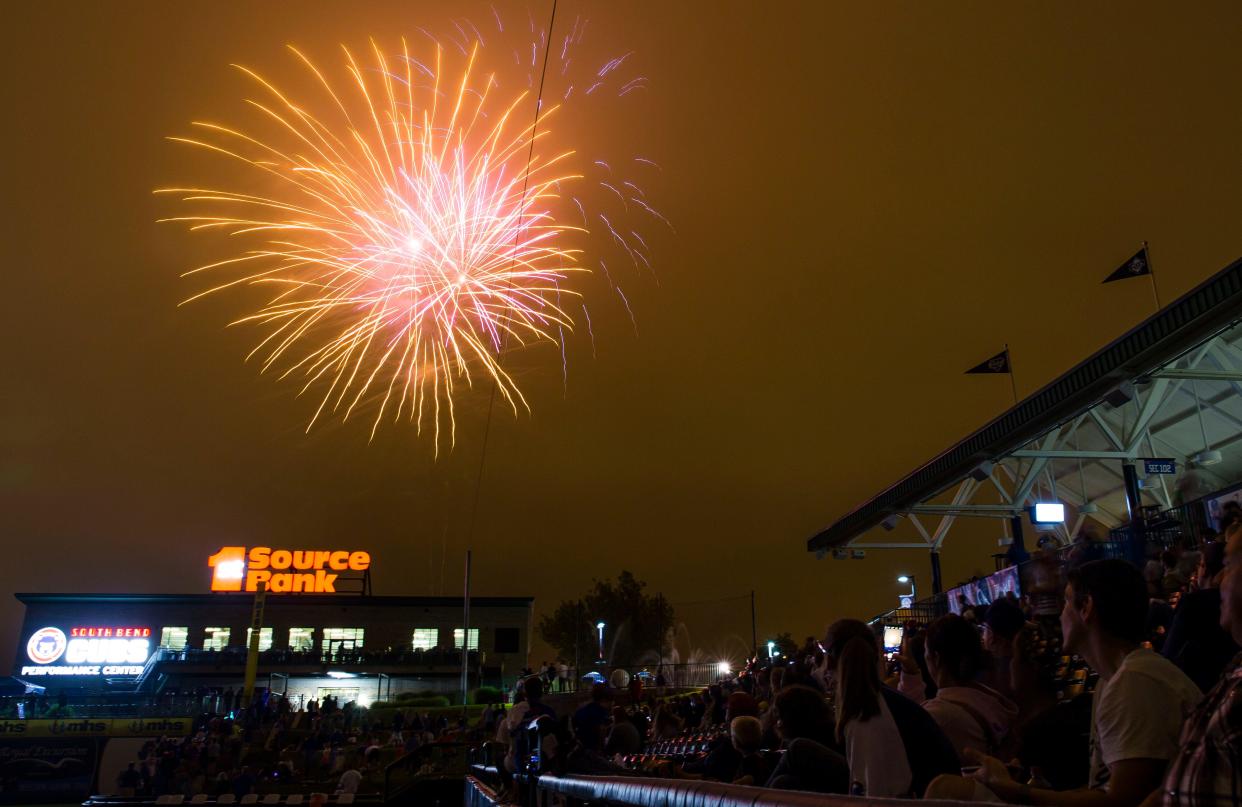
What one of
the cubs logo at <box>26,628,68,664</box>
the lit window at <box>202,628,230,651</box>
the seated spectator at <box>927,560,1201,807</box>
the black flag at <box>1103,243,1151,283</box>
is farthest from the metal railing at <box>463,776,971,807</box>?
the cubs logo at <box>26,628,68,664</box>

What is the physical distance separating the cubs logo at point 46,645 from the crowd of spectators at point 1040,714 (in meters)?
56.9

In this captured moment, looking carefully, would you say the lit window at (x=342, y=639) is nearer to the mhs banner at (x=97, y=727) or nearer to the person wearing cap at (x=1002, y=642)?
the mhs banner at (x=97, y=727)

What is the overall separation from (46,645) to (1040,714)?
61.1m

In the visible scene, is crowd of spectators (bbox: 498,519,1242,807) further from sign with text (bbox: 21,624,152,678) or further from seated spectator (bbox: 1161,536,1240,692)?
sign with text (bbox: 21,624,152,678)

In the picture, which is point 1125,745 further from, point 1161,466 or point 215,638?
point 215,638

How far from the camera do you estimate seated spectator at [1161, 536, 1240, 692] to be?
362 centimetres

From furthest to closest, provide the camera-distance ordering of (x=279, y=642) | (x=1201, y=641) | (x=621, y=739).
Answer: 1. (x=279, y=642)
2. (x=621, y=739)
3. (x=1201, y=641)

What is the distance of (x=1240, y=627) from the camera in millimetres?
2080

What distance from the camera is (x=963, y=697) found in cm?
430

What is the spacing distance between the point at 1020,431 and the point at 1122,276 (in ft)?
14.3

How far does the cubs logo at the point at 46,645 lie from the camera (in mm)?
53188

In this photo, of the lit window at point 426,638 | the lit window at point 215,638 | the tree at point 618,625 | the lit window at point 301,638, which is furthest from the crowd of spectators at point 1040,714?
the tree at point 618,625

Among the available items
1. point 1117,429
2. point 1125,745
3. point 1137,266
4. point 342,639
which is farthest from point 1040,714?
point 342,639

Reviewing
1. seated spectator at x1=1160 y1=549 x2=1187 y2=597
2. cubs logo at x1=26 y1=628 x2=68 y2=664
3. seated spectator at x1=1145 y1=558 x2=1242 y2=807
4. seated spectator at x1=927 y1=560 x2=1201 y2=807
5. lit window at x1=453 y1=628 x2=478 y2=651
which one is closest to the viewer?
seated spectator at x1=1145 y1=558 x2=1242 y2=807
